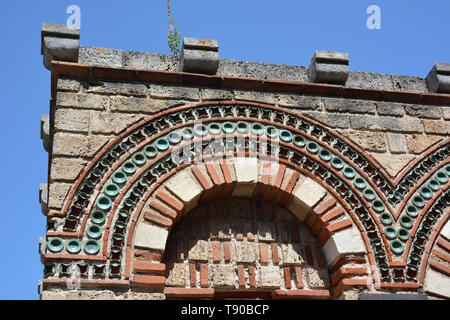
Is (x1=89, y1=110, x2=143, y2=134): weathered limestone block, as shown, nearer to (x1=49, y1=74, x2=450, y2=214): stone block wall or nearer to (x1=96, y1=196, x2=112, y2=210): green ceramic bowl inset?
(x1=49, y1=74, x2=450, y2=214): stone block wall

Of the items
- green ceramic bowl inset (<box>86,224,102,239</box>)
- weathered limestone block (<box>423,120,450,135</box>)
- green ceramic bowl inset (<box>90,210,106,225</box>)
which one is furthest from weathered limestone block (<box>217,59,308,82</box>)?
green ceramic bowl inset (<box>86,224,102,239</box>)

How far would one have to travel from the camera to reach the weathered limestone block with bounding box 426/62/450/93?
286 inches

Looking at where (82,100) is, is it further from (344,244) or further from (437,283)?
(437,283)

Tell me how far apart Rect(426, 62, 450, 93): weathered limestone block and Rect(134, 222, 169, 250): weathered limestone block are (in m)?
3.35

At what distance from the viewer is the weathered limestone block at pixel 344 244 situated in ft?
20.0

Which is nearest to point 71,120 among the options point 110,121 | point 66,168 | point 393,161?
point 110,121

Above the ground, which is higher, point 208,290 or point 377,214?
point 377,214

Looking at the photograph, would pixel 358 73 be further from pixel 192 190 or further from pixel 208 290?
pixel 208 290

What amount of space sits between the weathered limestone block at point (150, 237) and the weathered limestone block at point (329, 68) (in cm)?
233

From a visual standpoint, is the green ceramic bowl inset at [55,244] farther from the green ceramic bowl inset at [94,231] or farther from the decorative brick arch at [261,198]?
the decorative brick arch at [261,198]

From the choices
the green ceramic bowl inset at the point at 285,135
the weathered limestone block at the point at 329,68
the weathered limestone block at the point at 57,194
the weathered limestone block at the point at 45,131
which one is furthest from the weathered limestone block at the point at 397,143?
the weathered limestone block at the point at 45,131

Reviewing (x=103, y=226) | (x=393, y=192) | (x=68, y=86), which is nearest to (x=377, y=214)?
(x=393, y=192)

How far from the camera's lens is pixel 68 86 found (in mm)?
6406

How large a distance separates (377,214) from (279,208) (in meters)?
0.90
